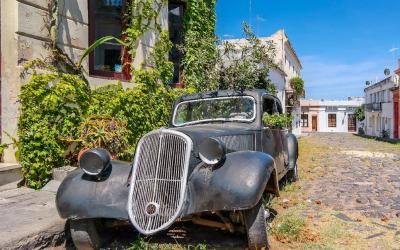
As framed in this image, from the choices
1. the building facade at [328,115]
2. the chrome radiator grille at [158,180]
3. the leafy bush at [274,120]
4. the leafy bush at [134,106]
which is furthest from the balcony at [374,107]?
the chrome radiator grille at [158,180]

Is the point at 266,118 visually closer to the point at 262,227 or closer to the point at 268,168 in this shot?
the point at 268,168

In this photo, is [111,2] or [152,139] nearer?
[152,139]

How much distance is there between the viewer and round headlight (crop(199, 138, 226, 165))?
4.04 meters

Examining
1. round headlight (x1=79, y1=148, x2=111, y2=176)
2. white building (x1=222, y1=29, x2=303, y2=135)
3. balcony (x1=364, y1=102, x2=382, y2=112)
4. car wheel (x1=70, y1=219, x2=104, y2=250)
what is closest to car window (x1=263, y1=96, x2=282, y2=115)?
round headlight (x1=79, y1=148, x2=111, y2=176)

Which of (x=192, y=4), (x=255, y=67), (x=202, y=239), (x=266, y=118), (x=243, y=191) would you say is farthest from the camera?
(x=192, y=4)

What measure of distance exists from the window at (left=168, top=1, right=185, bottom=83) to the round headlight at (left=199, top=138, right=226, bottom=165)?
23.9 ft

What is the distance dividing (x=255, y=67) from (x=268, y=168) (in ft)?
20.8

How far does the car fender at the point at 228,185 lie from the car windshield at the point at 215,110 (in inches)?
67.1

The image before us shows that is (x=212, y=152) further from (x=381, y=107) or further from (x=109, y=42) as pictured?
(x=381, y=107)

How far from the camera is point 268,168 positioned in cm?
412

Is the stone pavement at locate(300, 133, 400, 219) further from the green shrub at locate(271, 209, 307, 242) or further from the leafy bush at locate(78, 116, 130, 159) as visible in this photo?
the leafy bush at locate(78, 116, 130, 159)

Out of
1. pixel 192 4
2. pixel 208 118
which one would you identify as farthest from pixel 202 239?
pixel 192 4

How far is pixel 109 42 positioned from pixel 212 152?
5679 millimetres

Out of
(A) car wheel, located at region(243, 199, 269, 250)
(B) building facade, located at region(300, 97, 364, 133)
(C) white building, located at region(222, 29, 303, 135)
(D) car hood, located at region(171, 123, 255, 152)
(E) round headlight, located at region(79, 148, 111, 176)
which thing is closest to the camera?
(A) car wheel, located at region(243, 199, 269, 250)
